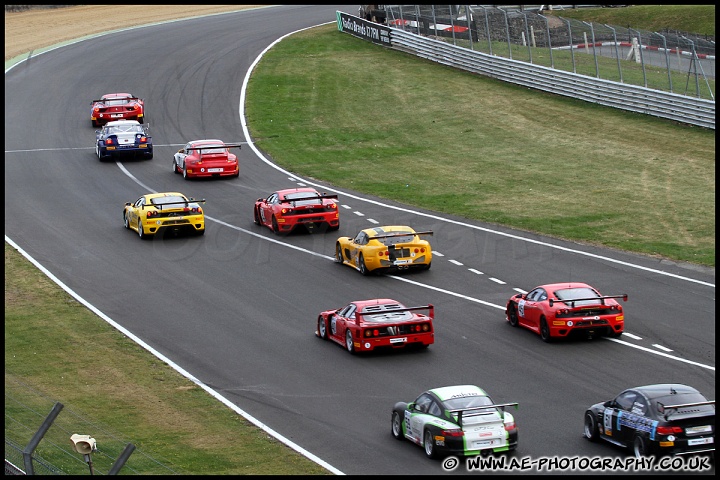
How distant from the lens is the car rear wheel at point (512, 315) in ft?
81.6

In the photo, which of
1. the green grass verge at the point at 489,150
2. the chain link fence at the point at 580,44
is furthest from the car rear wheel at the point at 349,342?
the chain link fence at the point at 580,44

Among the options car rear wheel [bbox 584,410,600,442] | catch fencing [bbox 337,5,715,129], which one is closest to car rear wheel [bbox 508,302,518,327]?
car rear wheel [bbox 584,410,600,442]

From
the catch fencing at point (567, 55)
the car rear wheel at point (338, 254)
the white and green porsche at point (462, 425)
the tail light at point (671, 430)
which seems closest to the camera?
the tail light at point (671, 430)

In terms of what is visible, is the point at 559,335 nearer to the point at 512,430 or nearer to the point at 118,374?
the point at 512,430

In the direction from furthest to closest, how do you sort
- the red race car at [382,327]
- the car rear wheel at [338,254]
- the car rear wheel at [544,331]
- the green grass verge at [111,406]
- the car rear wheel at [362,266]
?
the car rear wheel at [338,254] → the car rear wheel at [362,266] → the car rear wheel at [544,331] → the red race car at [382,327] → the green grass verge at [111,406]

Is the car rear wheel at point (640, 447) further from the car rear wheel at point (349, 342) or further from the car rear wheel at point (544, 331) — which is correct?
the car rear wheel at point (349, 342)

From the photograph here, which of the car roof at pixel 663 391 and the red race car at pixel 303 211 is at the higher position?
the car roof at pixel 663 391

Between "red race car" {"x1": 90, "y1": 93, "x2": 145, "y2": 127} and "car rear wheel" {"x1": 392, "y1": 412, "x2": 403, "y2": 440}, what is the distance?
36956 mm

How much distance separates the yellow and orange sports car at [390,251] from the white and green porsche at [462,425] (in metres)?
11.9

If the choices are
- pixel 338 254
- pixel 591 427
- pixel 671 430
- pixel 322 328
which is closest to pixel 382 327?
pixel 322 328

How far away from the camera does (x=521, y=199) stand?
127ft

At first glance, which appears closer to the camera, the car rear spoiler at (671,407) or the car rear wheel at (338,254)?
the car rear spoiler at (671,407)

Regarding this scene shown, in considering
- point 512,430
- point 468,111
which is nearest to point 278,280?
point 512,430

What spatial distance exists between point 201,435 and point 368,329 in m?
5.05
